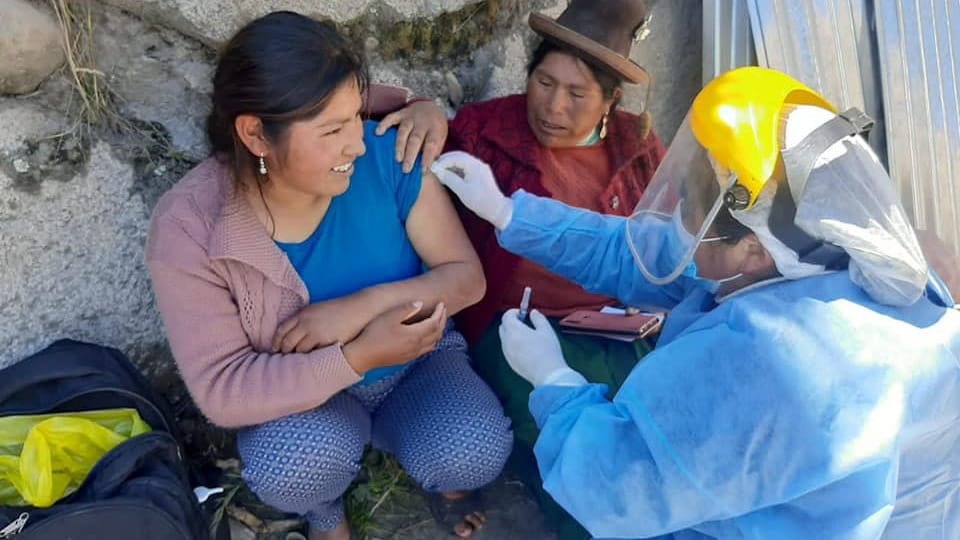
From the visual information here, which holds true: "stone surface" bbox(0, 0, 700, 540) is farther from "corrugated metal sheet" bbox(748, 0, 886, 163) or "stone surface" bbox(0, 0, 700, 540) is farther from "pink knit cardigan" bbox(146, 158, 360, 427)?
"corrugated metal sheet" bbox(748, 0, 886, 163)

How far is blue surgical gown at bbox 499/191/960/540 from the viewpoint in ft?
4.51

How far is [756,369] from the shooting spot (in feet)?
4.61

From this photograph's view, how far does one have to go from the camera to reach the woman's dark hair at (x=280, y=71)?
1.80m

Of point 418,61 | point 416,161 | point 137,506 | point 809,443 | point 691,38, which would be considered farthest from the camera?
point 691,38

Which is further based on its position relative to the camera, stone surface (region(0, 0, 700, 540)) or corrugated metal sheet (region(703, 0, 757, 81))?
corrugated metal sheet (region(703, 0, 757, 81))

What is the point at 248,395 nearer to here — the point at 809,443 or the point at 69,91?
the point at 69,91

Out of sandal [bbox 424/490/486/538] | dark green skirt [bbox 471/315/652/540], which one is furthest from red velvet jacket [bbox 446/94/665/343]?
sandal [bbox 424/490/486/538]

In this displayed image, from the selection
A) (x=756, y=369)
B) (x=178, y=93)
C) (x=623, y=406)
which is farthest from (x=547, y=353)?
(x=178, y=93)

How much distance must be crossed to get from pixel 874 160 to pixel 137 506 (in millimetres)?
1436

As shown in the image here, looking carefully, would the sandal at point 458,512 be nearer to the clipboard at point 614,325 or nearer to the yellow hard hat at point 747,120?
the clipboard at point 614,325

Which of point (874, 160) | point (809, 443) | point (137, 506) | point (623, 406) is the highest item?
point (874, 160)

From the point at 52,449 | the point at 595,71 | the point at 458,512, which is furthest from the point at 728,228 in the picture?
the point at 52,449

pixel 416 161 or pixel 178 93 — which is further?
pixel 178 93

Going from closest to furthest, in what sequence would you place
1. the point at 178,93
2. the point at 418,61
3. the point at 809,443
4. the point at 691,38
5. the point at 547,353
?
the point at 809,443
the point at 547,353
the point at 178,93
the point at 418,61
the point at 691,38
